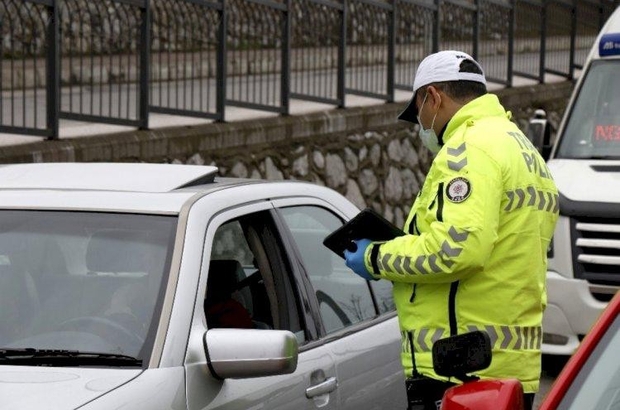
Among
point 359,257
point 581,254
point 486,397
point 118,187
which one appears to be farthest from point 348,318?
point 581,254

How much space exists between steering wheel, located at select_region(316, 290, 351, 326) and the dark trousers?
0.65 m

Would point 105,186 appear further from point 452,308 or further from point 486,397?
point 486,397

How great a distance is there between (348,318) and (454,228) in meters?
1.01

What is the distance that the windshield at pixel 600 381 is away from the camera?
350 centimetres

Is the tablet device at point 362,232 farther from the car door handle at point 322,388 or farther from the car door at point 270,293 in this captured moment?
the car door handle at point 322,388

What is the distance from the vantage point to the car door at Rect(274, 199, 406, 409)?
17.4ft

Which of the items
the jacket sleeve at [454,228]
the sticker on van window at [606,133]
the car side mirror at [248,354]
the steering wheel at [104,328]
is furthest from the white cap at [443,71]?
the sticker on van window at [606,133]

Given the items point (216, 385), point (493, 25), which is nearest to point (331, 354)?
point (216, 385)

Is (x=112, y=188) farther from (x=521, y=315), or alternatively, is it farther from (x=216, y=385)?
(x=521, y=315)

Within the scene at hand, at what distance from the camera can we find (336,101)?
13.7 metres

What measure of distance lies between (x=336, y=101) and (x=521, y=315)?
29.5 feet

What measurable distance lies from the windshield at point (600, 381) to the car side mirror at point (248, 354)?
1040mm

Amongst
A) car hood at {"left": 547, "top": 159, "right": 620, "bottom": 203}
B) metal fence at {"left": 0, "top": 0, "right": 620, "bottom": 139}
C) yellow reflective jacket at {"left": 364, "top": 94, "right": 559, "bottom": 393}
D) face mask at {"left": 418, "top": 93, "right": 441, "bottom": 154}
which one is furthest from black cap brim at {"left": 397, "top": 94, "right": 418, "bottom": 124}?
car hood at {"left": 547, "top": 159, "right": 620, "bottom": 203}

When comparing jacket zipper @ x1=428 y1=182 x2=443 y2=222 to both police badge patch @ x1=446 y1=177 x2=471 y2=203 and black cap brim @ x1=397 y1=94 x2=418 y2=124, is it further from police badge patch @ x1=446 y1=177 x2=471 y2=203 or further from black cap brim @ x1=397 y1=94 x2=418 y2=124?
black cap brim @ x1=397 y1=94 x2=418 y2=124
